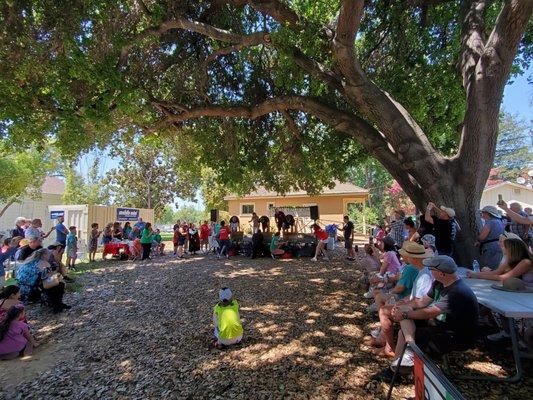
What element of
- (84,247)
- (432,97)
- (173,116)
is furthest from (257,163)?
(84,247)

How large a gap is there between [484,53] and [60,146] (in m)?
8.97

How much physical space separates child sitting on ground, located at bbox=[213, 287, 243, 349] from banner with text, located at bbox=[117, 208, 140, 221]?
16.2m

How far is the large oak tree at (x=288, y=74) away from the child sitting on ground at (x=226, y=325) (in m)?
3.89

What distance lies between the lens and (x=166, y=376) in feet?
13.1

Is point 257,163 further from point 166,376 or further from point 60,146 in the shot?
point 166,376

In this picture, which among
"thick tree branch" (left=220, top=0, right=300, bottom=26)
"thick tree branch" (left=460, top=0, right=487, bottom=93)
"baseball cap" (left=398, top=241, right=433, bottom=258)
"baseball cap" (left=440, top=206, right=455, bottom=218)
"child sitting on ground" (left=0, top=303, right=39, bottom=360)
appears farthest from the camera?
"thick tree branch" (left=220, top=0, right=300, bottom=26)

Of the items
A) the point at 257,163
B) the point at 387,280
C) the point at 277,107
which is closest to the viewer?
the point at 387,280

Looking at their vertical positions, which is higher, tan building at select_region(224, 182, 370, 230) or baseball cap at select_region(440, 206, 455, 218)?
tan building at select_region(224, 182, 370, 230)

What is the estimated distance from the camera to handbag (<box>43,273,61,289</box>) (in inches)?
270

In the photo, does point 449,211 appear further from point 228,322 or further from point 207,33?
point 207,33

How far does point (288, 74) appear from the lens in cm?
894

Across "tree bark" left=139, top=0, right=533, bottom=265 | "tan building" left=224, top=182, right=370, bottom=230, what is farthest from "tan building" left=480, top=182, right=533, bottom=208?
"tree bark" left=139, top=0, right=533, bottom=265

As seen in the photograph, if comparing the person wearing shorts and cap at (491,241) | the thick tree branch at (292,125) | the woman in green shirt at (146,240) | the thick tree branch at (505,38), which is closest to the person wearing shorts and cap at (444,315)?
the person wearing shorts and cap at (491,241)

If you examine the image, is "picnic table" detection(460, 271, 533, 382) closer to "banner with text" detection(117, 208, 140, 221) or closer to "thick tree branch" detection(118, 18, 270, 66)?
"thick tree branch" detection(118, 18, 270, 66)
